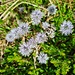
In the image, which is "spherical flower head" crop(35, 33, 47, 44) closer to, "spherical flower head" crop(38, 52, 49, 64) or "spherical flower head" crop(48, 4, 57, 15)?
"spherical flower head" crop(38, 52, 49, 64)

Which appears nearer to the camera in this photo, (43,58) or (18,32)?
(43,58)

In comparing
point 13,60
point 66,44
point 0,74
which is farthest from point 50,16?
point 0,74

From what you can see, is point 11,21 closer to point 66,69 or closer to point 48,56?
point 48,56

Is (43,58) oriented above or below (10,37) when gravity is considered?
below

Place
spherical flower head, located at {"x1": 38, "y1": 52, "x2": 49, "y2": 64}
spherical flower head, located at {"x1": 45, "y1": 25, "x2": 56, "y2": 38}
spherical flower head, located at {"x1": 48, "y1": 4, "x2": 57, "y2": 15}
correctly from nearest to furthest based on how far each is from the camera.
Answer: spherical flower head, located at {"x1": 38, "y1": 52, "x2": 49, "y2": 64}
spherical flower head, located at {"x1": 45, "y1": 25, "x2": 56, "y2": 38}
spherical flower head, located at {"x1": 48, "y1": 4, "x2": 57, "y2": 15}

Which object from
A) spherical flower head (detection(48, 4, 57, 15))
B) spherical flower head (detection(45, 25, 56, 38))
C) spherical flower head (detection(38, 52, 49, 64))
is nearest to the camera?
spherical flower head (detection(38, 52, 49, 64))

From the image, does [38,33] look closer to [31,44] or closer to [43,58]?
[31,44]

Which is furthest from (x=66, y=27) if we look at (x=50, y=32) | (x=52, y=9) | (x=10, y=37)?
(x=10, y=37)

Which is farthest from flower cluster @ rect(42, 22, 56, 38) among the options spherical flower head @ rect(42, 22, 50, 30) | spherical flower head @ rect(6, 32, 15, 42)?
spherical flower head @ rect(6, 32, 15, 42)
